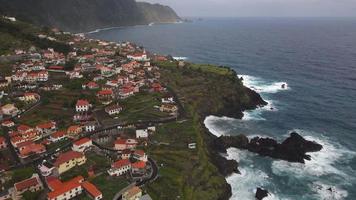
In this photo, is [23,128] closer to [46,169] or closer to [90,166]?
[46,169]

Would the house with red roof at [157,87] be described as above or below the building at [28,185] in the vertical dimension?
above

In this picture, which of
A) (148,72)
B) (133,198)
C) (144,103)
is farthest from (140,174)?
(148,72)

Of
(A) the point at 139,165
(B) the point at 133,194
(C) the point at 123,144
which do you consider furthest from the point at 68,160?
(B) the point at 133,194

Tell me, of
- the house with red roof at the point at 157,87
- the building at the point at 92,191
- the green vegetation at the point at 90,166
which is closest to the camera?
the building at the point at 92,191

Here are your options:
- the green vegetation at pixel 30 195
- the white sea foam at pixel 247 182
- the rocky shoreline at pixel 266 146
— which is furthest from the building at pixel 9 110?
the white sea foam at pixel 247 182

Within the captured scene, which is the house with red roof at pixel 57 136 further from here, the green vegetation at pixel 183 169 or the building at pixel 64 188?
the green vegetation at pixel 183 169

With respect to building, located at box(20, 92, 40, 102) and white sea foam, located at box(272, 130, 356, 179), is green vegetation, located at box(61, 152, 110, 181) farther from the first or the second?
white sea foam, located at box(272, 130, 356, 179)

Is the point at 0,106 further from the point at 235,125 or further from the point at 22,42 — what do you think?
the point at 22,42

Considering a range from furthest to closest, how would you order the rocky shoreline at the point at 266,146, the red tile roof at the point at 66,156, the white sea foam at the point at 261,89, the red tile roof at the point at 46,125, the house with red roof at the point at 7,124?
the white sea foam at the point at 261,89 → the rocky shoreline at the point at 266,146 → the house with red roof at the point at 7,124 → the red tile roof at the point at 46,125 → the red tile roof at the point at 66,156
